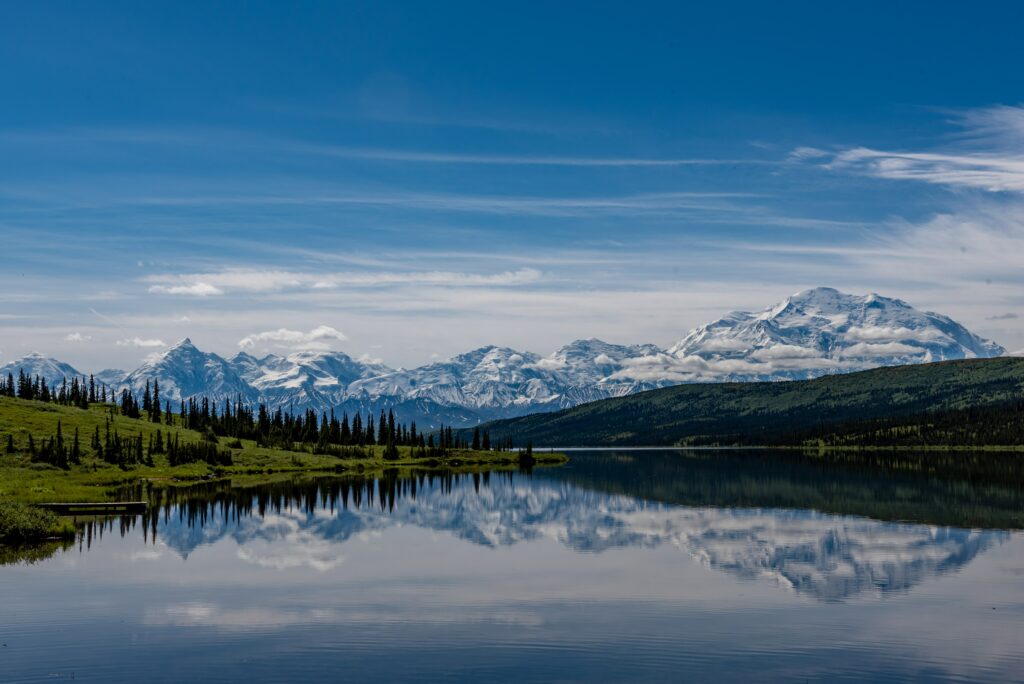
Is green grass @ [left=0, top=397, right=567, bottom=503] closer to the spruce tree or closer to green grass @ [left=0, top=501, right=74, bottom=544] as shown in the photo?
the spruce tree

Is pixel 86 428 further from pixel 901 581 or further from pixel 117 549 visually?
pixel 901 581

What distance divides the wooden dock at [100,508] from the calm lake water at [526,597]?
9.34 m

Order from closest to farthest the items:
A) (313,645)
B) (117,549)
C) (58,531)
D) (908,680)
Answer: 1. (908,680)
2. (313,645)
3. (117,549)
4. (58,531)

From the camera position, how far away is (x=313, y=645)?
41.2m

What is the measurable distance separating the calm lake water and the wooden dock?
30.7 feet

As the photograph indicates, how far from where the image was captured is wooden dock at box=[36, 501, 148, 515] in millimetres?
105125

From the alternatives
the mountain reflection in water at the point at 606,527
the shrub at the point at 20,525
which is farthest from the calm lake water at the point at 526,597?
the shrub at the point at 20,525

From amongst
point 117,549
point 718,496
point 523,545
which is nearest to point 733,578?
point 523,545

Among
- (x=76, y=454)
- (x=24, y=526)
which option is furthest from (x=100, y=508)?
(x=76, y=454)

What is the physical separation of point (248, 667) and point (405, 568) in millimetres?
30410

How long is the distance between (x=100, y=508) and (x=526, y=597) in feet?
226

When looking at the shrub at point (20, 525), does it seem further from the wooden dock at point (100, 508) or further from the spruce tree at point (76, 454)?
the spruce tree at point (76, 454)

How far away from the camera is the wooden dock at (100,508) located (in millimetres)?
105125

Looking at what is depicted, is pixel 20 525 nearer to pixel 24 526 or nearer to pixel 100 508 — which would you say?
pixel 24 526
